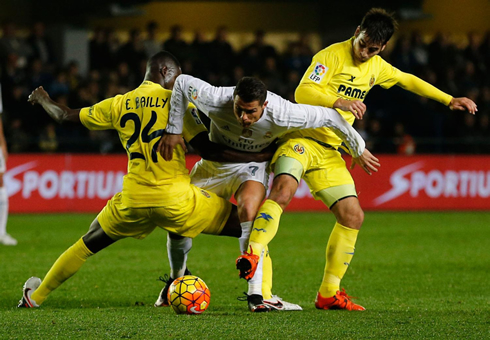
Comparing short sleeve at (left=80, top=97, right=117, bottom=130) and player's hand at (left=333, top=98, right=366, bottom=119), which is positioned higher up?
player's hand at (left=333, top=98, right=366, bottom=119)

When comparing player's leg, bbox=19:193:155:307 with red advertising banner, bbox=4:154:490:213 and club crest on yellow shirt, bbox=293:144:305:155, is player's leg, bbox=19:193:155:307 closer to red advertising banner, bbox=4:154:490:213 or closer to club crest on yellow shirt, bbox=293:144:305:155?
club crest on yellow shirt, bbox=293:144:305:155

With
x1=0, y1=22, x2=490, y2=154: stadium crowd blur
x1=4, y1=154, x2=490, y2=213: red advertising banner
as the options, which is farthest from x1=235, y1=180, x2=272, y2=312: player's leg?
x1=0, y1=22, x2=490, y2=154: stadium crowd blur

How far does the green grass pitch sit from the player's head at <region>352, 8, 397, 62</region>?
1992mm

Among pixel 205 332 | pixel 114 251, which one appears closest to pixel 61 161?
pixel 114 251

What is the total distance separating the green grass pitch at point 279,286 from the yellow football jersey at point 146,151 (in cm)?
85

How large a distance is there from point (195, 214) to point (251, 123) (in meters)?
0.83

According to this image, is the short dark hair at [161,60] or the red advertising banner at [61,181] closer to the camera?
the short dark hair at [161,60]

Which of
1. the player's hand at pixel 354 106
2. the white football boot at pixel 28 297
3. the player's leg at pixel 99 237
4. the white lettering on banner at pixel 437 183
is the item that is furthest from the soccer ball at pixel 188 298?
the white lettering on banner at pixel 437 183

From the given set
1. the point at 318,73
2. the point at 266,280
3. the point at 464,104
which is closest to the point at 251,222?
the point at 266,280

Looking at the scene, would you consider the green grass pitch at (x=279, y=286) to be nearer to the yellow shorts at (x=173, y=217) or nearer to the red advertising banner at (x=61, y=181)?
the yellow shorts at (x=173, y=217)

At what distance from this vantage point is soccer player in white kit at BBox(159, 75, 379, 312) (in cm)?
532

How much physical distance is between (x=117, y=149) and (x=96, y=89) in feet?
4.36

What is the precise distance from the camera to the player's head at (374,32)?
583 cm

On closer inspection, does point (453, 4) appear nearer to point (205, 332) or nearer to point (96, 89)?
point (96, 89)
